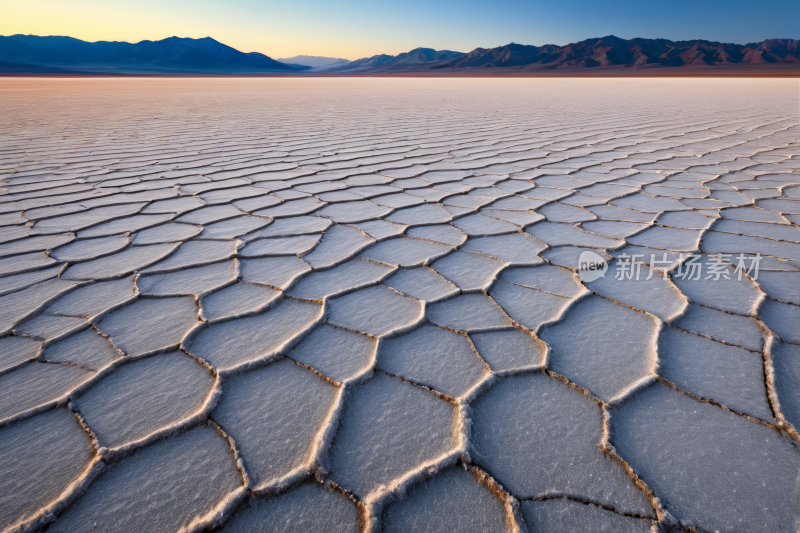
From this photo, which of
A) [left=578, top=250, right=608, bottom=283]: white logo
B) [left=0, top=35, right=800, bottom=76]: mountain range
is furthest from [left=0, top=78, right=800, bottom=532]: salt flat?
[left=0, top=35, right=800, bottom=76]: mountain range

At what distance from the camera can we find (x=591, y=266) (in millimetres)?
1486

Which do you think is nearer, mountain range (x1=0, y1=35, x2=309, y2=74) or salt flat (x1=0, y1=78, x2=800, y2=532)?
salt flat (x1=0, y1=78, x2=800, y2=532)

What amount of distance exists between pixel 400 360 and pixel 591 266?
0.83 metres

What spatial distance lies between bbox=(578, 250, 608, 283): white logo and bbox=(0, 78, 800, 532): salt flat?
0.9 inches

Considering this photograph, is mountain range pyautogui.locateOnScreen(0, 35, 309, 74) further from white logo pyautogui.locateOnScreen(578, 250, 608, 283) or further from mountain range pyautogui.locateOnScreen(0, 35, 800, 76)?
white logo pyautogui.locateOnScreen(578, 250, 608, 283)

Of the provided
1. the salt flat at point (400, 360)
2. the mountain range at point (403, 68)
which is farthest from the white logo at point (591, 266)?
the mountain range at point (403, 68)

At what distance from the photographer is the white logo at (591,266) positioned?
1.41 metres

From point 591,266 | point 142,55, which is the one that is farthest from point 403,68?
point 591,266

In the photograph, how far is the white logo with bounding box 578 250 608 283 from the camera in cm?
141

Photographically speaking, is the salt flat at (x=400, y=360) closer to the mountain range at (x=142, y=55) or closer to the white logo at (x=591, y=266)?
the white logo at (x=591, y=266)

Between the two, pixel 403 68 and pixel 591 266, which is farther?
pixel 403 68

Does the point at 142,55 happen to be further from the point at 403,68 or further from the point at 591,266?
the point at 591,266

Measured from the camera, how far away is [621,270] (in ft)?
4.75

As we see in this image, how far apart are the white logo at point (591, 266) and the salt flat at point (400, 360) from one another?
0.02 meters
